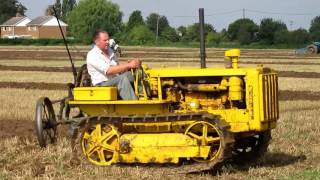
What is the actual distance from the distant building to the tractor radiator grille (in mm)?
123101

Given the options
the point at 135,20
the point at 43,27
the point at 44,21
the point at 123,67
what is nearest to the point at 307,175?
the point at 123,67

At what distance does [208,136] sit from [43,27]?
12881 cm

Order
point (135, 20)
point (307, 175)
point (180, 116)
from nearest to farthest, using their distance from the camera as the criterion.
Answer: point (307, 175)
point (180, 116)
point (135, 20)

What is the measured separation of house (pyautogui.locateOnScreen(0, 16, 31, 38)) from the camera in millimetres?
140250

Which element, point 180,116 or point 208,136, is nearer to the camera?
point 180,116

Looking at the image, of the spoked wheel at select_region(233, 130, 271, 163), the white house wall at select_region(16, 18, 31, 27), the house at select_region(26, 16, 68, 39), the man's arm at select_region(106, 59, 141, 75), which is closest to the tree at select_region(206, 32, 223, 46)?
the house at select_region(26, 16, 68, 39)

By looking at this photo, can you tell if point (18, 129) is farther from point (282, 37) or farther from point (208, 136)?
point (282, 37)

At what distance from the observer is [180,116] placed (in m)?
8.38

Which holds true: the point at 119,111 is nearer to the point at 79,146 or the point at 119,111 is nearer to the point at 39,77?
the point at 79,146

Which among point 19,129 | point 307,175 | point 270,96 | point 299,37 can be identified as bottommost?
point 19,129

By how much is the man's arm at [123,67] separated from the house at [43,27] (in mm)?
122388

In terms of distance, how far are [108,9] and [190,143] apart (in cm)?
10989

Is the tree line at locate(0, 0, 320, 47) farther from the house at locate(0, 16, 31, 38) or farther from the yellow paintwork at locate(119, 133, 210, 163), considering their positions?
the yellow paintwork at locate(119, 133, 210, 163)

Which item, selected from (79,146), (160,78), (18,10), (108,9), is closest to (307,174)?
(160,78)
